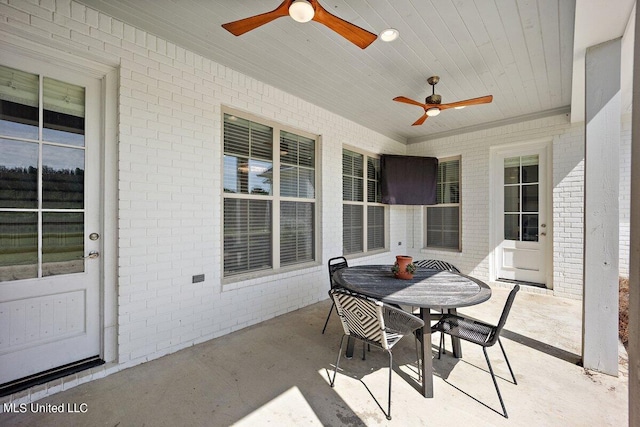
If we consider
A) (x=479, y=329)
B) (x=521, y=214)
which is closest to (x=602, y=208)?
(x=479, y=329)

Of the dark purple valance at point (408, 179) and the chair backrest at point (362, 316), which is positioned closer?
the chair backrest at point (362, 316)

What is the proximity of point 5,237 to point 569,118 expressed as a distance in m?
6.56

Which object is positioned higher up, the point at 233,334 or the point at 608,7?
the point at 608,7

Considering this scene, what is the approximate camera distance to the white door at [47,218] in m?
2.12

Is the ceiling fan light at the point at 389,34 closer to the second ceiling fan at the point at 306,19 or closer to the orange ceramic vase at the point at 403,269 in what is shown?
the second ceiling fan at the point at 306,19

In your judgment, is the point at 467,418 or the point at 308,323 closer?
the point at 467,418

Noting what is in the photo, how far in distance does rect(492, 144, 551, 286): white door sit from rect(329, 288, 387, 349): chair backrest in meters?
4.04

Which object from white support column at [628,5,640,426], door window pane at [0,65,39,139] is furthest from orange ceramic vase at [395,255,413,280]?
door window pane at [0,65,39,139]

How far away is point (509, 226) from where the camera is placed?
5.05m

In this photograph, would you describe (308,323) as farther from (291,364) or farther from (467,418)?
(467,418)

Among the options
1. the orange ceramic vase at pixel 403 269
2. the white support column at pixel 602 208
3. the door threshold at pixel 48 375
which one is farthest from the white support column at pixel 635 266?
the door threshold at pixel 48 375

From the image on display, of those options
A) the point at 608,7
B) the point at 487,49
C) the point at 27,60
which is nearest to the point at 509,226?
the point at 487,49

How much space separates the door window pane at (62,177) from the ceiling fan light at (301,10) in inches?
80.8

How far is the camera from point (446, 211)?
583 cm
